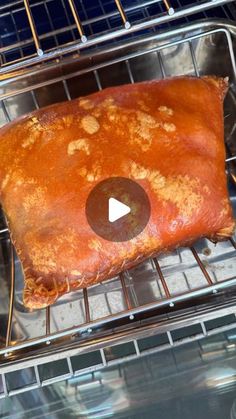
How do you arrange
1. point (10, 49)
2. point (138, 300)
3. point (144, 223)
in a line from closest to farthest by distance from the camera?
point (144, 223) → point (138, 300) → point (10, 49)

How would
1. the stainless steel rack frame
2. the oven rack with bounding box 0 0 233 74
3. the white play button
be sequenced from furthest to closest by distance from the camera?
the oven rack with bounding box 0 0 233 74
the stainless steel rack frame
the white play button

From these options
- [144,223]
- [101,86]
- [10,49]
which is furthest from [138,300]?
[10,49]

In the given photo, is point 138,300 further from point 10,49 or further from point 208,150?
point 10,49

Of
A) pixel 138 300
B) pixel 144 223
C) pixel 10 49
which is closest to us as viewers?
A: pixel 144 223

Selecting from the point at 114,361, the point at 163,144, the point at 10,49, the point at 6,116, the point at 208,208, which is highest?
the point at 10,49

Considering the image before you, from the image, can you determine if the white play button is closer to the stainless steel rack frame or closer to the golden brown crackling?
the golden brown crackling

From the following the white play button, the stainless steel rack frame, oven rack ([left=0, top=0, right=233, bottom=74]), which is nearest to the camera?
the white play button

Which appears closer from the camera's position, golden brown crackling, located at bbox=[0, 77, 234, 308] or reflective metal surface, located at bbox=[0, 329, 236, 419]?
golden brown crackling, located at bbox=[0, 77, 234, 308]
